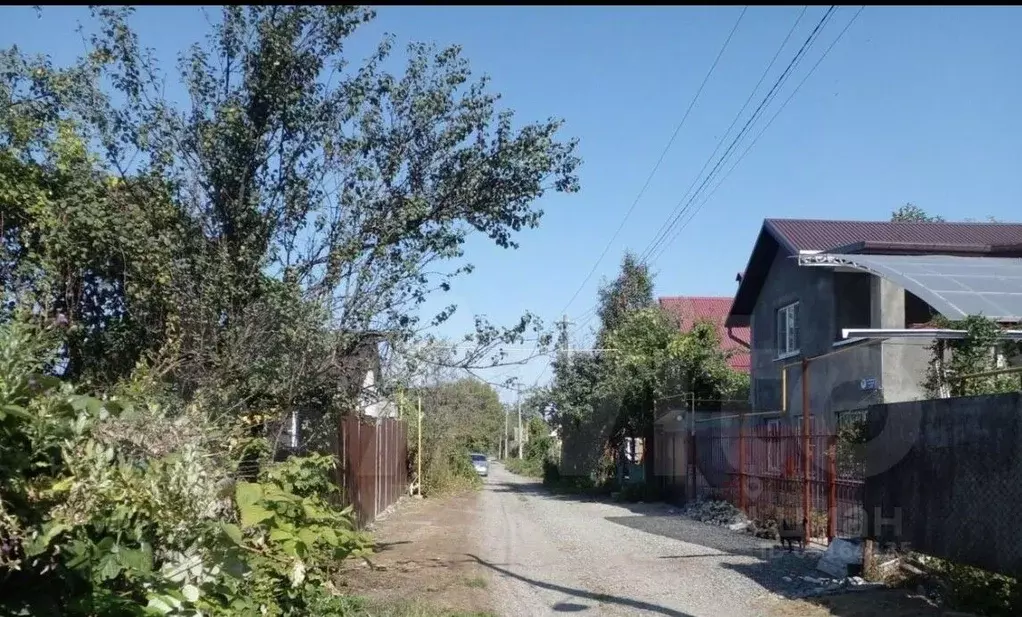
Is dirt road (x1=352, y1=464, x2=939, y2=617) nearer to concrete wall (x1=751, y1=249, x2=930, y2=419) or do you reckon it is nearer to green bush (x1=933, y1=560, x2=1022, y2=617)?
green bush (x1=933, y1=560, x2=1022, y2=617)

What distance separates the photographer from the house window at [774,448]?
15.4 metres

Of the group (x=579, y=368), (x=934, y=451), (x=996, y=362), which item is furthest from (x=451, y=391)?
(x=934, y=451)

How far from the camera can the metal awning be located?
1254 cm

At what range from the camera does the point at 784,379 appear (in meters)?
17.2

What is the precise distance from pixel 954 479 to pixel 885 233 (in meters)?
15.8

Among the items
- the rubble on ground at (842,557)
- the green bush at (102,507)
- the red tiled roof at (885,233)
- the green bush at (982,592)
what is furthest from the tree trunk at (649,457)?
the green bush at (102,507)

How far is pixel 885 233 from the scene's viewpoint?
22.6 m

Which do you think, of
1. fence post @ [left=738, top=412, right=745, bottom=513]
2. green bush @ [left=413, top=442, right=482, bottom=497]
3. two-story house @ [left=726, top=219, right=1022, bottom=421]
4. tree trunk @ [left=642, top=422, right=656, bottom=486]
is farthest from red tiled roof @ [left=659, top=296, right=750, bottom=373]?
fence post @ [left=738, top=412, right=745, bottom=513]

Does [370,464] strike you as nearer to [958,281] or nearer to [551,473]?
[958,281]

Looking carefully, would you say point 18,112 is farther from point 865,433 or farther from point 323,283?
point 865,433

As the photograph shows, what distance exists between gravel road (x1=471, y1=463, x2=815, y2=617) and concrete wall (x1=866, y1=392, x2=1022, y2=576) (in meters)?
1.70

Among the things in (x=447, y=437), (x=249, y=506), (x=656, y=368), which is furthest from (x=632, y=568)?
(x=447, y=437)

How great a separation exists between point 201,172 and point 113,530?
572 cm

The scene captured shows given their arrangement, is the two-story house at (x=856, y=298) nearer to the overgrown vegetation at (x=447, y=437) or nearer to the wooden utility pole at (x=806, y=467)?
the wooden utility pole at (x=806, y=467)
